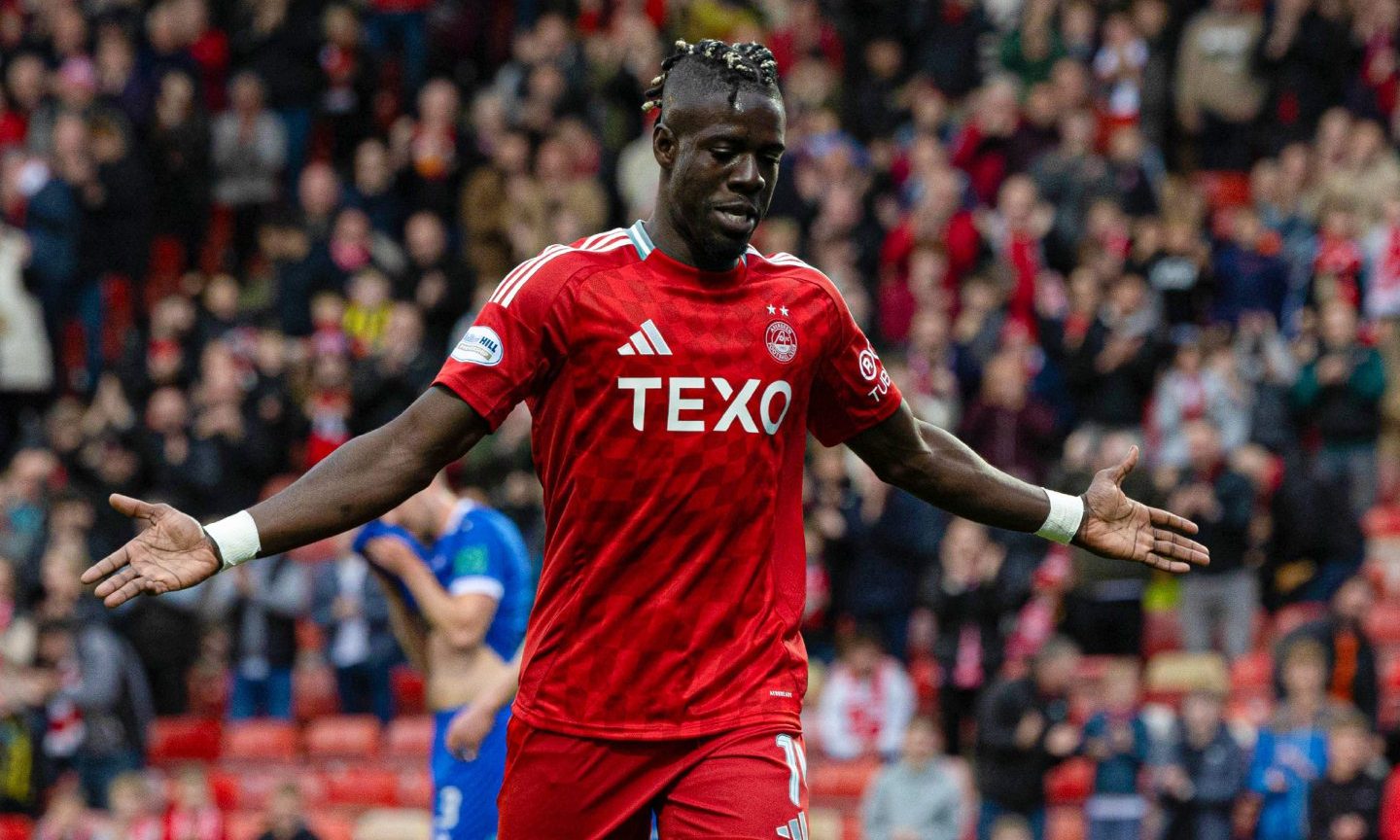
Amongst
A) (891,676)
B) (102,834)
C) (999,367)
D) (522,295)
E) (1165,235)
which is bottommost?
(102,834)

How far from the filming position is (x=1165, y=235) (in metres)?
15.9

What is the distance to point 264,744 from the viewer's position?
1572 cm

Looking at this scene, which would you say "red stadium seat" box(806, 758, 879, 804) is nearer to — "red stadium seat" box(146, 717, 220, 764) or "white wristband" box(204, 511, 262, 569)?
"red stadium seat" box(146, 717, 220, 764)

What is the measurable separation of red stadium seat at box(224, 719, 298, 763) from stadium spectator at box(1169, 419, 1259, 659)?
6.52 metres

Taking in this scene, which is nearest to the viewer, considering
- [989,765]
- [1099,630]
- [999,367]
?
[989,765]

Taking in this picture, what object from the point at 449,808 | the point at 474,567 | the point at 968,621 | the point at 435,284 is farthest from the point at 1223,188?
the point at 449,808

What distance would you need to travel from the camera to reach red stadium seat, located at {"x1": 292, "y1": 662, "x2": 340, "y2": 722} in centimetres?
1592

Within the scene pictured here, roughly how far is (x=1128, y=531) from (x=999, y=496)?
1.24ft

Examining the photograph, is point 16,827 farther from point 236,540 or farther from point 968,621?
point 236,540

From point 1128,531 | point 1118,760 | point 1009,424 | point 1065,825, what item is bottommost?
Result: point 1065,825

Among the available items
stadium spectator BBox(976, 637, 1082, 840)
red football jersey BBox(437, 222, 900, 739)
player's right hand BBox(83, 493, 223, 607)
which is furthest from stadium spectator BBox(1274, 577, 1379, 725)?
player's right hand BBox(83, 493, 223, 607)

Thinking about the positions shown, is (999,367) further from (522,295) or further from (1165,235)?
(522,295)

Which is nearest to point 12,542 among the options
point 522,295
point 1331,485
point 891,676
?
point 891,676

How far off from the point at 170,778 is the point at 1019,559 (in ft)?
21.2
